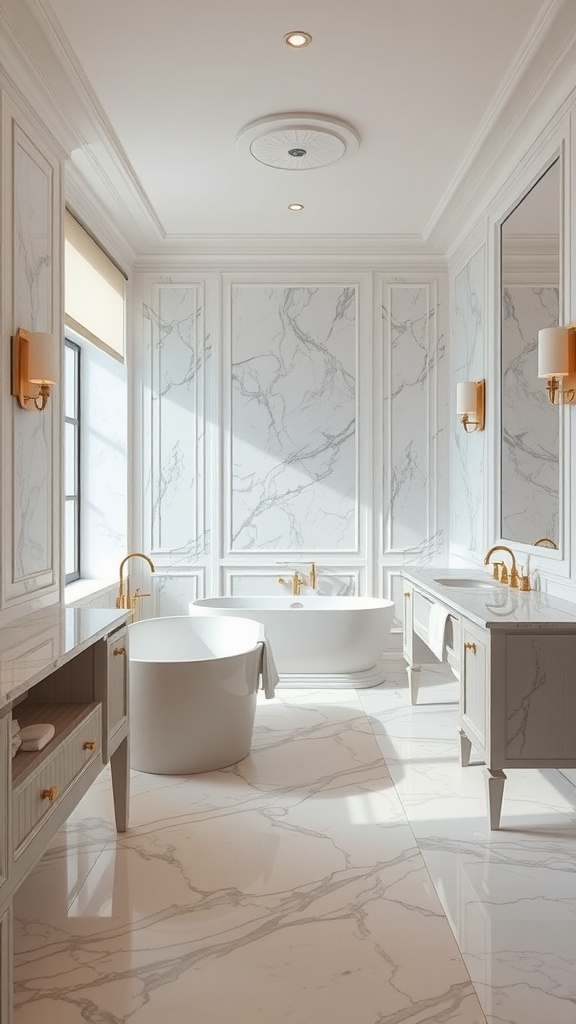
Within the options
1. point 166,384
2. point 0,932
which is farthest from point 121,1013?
point 166,384

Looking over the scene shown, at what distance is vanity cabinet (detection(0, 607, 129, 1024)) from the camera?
1.61 metres

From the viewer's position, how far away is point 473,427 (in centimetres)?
461

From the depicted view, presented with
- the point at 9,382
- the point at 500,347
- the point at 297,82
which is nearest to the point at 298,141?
the point at 297,82

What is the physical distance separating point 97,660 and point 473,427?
2.84 metres

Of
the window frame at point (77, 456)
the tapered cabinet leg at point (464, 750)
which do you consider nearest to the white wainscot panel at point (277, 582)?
the window frame at point (77, 456)

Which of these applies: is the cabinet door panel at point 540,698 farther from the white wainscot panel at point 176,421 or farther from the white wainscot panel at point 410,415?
the white wainscot panel at point 176,421

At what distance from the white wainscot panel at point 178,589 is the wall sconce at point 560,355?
295cm

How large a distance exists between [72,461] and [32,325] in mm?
2062

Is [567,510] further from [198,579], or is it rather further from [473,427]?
[198,579]

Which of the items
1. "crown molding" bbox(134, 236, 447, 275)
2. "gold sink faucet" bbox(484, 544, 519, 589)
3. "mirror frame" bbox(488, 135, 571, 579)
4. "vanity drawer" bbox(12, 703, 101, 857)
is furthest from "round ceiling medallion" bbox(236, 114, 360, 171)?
"vanity drawer" bbox(12, 703, 101, 857)

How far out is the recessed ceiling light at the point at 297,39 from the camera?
2.92 m

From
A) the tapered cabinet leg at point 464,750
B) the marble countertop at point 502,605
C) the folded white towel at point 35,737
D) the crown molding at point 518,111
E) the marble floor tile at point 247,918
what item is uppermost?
the crown molding at point 518,111

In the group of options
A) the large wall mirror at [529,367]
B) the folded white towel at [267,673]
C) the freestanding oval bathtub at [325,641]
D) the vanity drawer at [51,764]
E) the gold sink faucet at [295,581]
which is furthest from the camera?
the gold sink faucet at [295,581]

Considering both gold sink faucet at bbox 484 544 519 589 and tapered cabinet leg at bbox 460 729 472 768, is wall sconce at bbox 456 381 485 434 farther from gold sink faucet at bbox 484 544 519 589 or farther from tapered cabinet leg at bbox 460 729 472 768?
tapered cabinet leg at bbox 460 729 472 768
